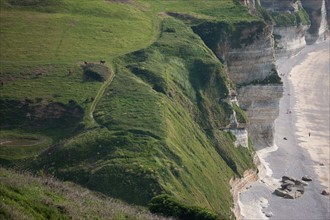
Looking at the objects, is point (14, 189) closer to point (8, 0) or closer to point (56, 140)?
point (56, 140)

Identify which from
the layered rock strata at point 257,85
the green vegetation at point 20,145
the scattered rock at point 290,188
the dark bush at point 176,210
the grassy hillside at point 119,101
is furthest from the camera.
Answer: the layered rock strata at point 257,85

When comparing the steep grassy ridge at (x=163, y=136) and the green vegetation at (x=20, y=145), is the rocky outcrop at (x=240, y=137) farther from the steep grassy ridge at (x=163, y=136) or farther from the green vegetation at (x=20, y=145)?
the green vegetation at (x=20, y=145)

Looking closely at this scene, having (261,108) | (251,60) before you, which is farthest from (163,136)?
(261,108)

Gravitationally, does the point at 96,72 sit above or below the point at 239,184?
above

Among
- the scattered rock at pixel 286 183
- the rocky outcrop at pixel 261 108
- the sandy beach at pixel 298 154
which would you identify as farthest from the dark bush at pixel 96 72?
the rocky outcrop at pixel 261 108

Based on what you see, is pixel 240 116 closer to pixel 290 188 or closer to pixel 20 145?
pixel 290 188

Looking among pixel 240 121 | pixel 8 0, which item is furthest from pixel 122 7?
pixel 240 121
